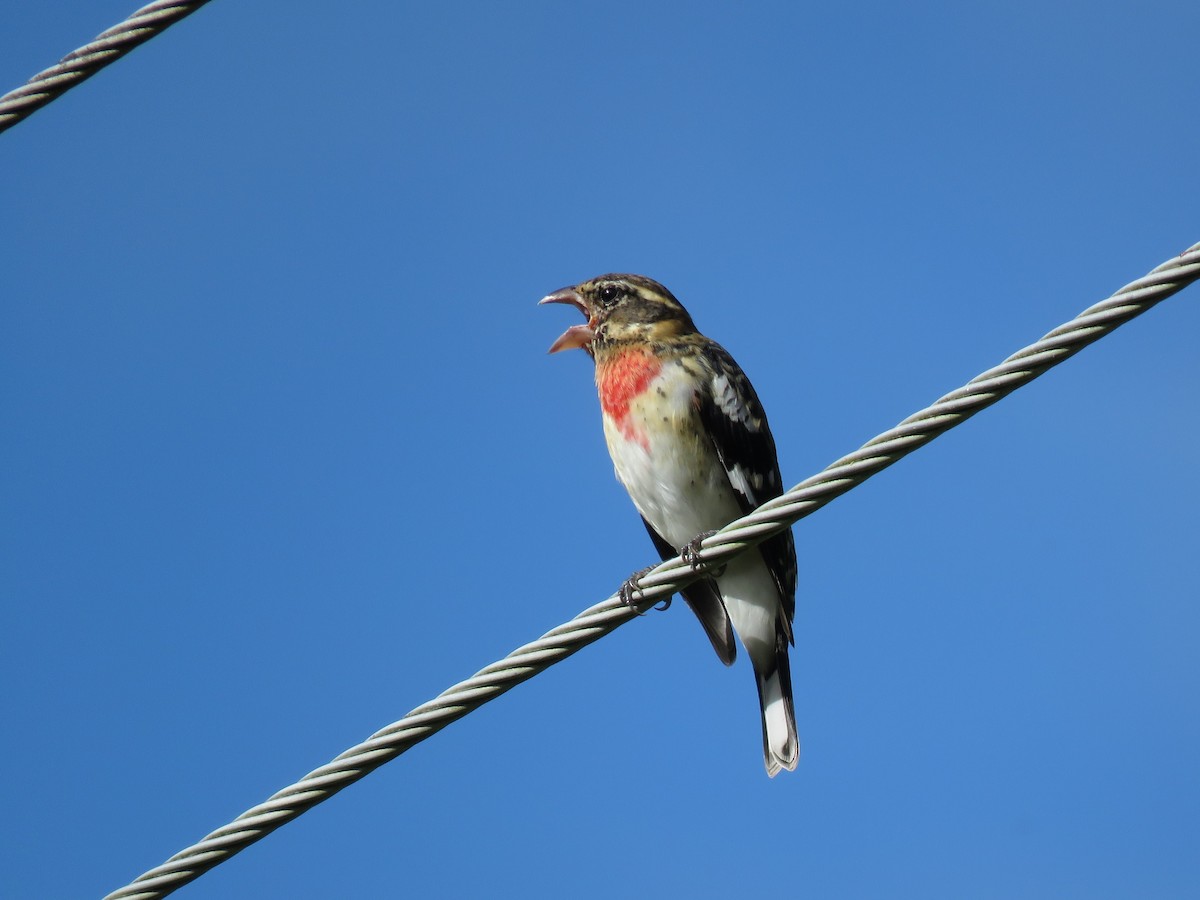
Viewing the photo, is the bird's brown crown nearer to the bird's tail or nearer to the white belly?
the white belly

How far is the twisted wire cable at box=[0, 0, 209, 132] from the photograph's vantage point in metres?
3.66

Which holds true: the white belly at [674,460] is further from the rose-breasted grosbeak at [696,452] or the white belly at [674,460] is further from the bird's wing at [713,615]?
the bird's wing at [713,615]

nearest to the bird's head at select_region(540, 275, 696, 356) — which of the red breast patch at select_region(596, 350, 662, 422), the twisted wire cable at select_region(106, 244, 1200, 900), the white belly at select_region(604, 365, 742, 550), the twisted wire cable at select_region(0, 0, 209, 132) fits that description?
the red breast patch at select_region(596, 350, 662, 422)

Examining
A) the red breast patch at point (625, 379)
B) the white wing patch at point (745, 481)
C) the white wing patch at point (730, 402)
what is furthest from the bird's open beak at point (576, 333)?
the white wing patch at point (745, 481)

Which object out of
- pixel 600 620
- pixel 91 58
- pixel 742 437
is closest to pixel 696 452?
pixel 742 437

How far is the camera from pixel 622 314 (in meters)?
7.09

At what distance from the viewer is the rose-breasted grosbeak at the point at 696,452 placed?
6289 mm

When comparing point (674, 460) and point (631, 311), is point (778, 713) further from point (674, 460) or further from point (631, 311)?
point (631, 311)

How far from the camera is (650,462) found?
20.8ft

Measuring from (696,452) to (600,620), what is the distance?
7.78ft

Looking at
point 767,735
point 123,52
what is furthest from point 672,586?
point 767,735

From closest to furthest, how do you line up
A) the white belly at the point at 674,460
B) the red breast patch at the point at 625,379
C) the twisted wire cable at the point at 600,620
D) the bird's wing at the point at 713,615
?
the twisted wire cable at the point at 600,620, the white belly at the point at 674,460, the red breast patch at the point at 625,379, the bird's wing at the point at 713,615

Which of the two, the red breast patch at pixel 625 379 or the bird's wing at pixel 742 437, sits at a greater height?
the red breast patch at pixel 625 379

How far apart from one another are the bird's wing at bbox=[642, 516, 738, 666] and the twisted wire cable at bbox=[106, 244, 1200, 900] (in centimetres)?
310
